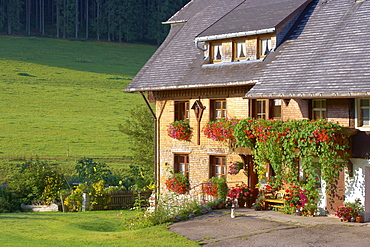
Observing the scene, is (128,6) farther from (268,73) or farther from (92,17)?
(268,73)

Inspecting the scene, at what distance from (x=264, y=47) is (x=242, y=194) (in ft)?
20.1

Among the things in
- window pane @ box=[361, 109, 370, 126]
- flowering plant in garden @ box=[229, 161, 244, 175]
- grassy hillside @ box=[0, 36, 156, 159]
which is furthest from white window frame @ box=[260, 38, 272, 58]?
grassy hillside @ box=[0, 36, 156, 159]

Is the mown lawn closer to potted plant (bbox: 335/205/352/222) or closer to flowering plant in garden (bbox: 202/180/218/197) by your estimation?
flowering plant in garden (bbox: 202/180/218/197)

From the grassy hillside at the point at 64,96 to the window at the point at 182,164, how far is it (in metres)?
20.4

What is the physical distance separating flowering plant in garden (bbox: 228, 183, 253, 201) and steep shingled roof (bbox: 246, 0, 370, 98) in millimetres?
4321

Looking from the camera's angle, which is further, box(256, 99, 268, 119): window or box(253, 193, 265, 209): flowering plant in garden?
box(256, 99, 268, 119): window

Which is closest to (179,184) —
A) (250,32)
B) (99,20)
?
(250,32)

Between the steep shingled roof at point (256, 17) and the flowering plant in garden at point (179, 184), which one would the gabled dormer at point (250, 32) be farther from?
the flowering plant in garden at point (179, 184)

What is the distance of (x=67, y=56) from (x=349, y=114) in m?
67.2

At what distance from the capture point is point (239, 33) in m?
24.5

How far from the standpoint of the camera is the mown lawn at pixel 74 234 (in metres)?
17.4

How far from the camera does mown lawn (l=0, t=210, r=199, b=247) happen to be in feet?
57.0

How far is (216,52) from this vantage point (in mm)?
26078

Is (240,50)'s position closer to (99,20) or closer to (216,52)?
(216,52)
